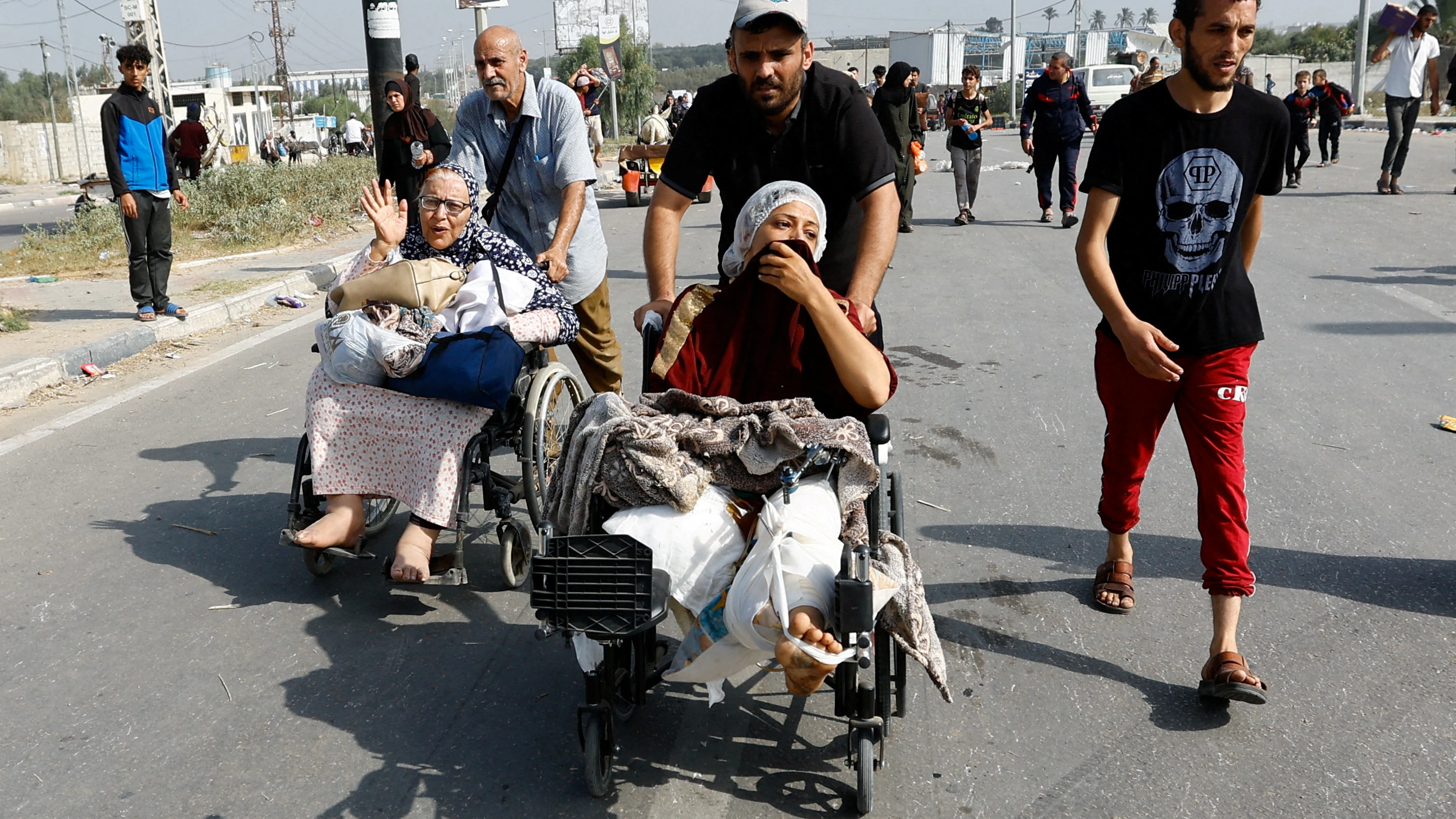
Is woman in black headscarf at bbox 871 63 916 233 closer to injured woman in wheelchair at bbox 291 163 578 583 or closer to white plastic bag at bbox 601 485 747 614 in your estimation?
injured woman in wheelchair at bbox 291 163 578 583

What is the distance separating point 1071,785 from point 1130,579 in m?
1.30

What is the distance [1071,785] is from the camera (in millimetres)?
2996

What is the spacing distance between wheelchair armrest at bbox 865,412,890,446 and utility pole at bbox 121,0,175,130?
1845 centimetres

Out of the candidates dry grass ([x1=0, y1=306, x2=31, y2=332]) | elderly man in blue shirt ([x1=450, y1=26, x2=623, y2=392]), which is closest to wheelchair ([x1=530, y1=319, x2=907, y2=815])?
elderly man in blue shirt ([x1=450, y1=26, x2=623, y2=392])

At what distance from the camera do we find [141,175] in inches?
355

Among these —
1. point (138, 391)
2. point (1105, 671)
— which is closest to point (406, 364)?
point (1105, 671)

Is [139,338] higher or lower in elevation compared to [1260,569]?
higher

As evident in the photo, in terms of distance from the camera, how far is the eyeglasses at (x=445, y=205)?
4461mm

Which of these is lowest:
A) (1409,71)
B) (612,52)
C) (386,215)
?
(386,215)

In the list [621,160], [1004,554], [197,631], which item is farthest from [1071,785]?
[621,160]

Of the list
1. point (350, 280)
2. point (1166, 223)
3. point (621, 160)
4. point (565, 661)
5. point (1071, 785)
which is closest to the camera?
point (1071, 785)

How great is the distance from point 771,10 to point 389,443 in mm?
2018

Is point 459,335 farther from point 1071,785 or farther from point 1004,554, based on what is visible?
point 1071,785

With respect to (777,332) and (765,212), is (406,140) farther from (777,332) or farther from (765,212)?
(777,332)
